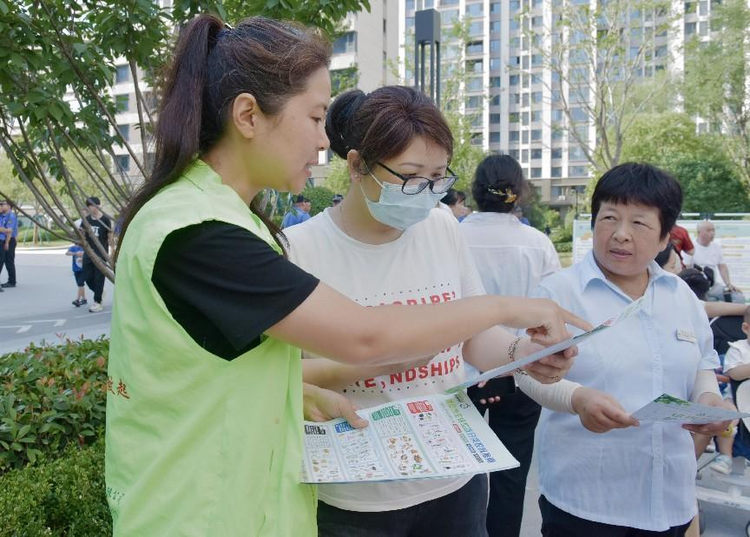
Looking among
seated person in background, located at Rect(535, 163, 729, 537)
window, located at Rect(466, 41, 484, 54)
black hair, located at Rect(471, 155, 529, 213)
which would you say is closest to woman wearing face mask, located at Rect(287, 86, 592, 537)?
seated person in background, located at Rect(535, 163, 729, 537)

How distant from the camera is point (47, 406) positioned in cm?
271

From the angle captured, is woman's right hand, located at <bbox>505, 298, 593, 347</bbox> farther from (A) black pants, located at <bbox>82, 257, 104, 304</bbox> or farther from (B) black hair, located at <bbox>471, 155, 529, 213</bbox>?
(A) black pants, located at <bbox>82, 257, 104, 304</bbox>

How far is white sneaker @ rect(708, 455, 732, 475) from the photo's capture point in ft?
12.1

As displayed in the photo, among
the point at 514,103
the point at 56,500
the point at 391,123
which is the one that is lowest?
the point at 56,500

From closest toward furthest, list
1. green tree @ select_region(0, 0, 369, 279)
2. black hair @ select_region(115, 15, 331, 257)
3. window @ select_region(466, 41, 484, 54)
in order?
1. black hair @ select_region(115, 15, 331, 257)
2. green tree @ select_region(0, 0, 369, 279)
3. window @ select_region(466, 41, 484, 54)

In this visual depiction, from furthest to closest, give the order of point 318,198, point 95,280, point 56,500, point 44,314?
point 318,198 < point 95,280 < point 44,314 < point 56,500

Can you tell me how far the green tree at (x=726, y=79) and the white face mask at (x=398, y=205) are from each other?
26452mm

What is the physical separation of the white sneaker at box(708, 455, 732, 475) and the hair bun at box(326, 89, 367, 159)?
3.07 metres

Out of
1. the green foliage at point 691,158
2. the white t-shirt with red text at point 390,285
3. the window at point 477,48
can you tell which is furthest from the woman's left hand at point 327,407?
the window at point 477,48

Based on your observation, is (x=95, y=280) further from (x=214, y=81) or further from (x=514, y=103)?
(x=514, y=103)

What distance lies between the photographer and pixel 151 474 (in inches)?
41.6

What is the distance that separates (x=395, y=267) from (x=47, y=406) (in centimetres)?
183

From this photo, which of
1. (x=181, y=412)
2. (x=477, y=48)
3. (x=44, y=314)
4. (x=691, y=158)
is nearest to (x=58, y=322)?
(x=44, y=314)

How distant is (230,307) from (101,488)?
165 centimetres
